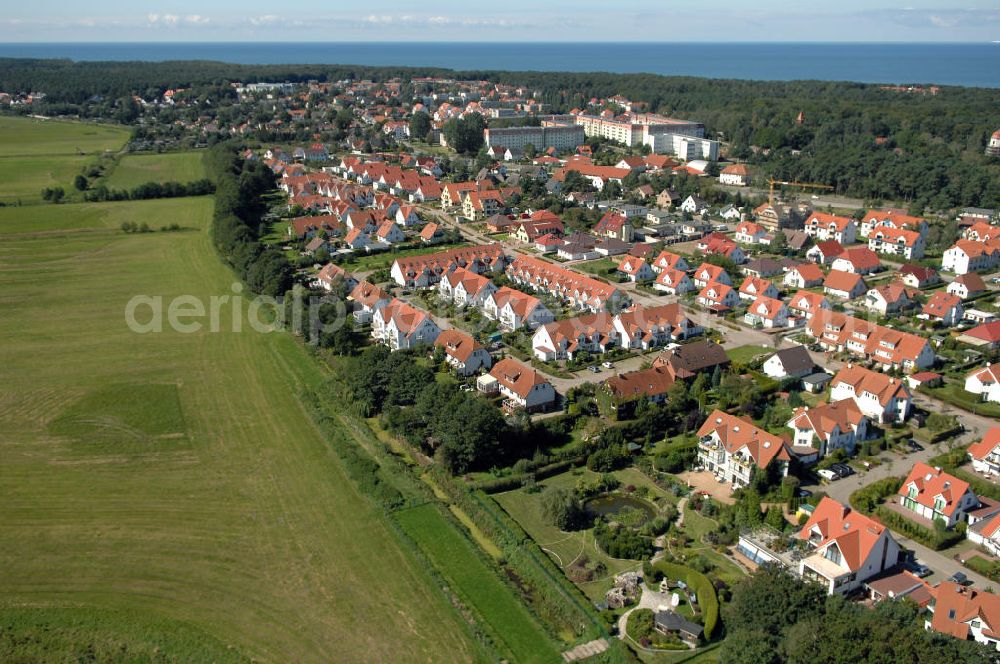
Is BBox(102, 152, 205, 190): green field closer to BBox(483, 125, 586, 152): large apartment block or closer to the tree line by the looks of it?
the tree line

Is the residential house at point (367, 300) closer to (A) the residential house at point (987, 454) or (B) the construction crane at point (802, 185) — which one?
(A) the residential house at point (987, 454)

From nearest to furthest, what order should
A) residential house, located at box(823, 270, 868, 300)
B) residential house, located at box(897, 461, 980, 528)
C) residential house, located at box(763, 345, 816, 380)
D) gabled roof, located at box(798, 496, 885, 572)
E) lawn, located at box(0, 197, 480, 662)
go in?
1. lawn, located at box(0, 197, 480, 662)
2. gabled roof, located at box(798, 496, 885, 572)
3. residential house, located at box(897, 461, 980, 528)
4. residential house, located at box(763, 345, 816, 380)
5. residential house, located at box(823, 270, 868, 300)

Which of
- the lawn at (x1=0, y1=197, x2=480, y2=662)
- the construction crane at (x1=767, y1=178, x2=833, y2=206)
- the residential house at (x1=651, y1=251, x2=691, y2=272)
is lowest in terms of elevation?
the lawn at (x1=0, y1=197, x2=480, y2=662)

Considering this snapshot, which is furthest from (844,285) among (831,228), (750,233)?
(831,228)

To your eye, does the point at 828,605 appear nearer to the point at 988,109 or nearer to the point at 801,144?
the point at 801,144

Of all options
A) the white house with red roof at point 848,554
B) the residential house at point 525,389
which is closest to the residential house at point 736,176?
the residential house at point 525,389

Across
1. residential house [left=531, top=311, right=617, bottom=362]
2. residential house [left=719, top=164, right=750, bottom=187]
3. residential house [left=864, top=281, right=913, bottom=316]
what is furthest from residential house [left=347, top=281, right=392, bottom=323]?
residential house [left=719, top=164, right=750, bottom=187]

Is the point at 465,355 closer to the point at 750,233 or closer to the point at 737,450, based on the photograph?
the point at 737,450
